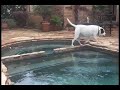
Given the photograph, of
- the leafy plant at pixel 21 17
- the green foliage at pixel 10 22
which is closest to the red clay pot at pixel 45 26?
the leafy plant at pixel 21 17

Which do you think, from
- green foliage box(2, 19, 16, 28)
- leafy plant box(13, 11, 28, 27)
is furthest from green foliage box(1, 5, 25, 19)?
green foliage box(2, 19, 16, 28)

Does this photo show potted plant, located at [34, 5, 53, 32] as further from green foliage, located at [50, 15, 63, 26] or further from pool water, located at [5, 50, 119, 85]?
pool water, located at [5, 50, 119, 85]

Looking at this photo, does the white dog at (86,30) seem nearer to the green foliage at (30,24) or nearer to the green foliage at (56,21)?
the green foliage at (56,21)

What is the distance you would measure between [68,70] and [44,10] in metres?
5.72

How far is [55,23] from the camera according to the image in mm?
10758

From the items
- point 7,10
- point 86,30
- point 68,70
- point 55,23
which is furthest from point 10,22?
point 68,70

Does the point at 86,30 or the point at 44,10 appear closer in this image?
the point at 86,30

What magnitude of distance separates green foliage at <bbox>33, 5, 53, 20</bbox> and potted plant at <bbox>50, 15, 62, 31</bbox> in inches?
18.9

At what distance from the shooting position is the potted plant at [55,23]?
35.3 ft

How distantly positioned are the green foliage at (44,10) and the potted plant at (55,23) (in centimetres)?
48

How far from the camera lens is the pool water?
17.1ft

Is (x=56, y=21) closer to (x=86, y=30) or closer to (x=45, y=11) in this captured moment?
(x=45, y=11)

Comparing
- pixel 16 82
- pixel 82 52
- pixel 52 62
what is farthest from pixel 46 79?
pixel 82 52
